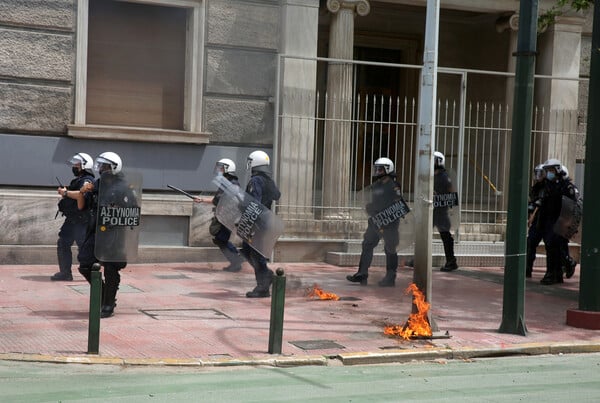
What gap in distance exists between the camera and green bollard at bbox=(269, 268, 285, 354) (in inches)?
331

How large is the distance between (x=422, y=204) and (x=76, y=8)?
24.0 feet

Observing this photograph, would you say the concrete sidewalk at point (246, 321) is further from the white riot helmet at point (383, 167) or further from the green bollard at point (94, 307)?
the white riot helmet at point (383, 167)

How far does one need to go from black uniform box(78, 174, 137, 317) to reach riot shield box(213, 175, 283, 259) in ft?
6.13

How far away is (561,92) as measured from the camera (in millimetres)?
17438

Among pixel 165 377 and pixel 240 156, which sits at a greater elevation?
pixel 240 156

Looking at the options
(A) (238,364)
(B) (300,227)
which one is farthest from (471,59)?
(A) (238,364)

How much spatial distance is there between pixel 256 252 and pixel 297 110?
4662 millimetres

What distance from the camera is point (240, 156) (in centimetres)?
1532

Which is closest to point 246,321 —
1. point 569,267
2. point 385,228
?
point 385,228

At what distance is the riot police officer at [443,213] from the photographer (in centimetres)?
1488

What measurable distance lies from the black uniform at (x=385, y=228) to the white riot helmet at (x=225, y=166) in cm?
238

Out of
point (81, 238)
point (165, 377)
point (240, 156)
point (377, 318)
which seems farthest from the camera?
point (240, 156)

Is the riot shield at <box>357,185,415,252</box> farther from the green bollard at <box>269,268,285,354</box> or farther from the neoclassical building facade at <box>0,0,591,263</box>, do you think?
the green bollard at <box>269,268,285,354</box>

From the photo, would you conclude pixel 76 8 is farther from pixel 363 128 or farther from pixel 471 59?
pixel 471 59
